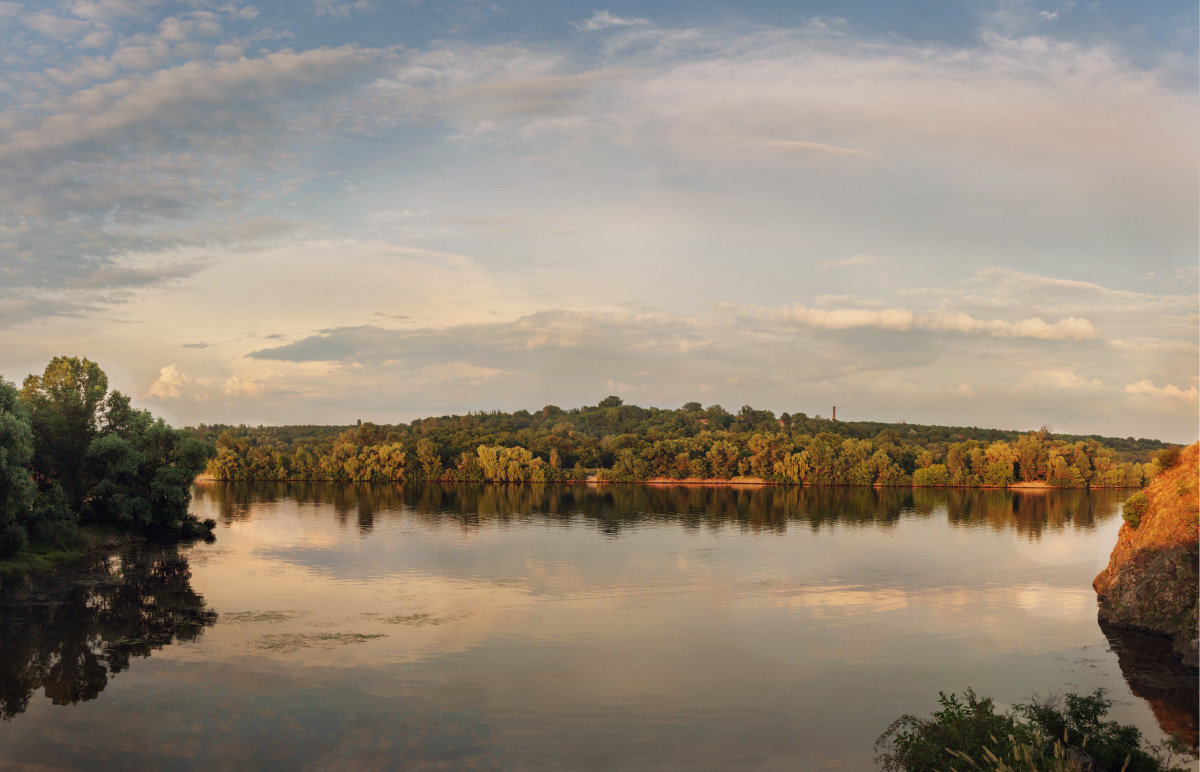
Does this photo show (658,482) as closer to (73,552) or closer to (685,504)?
(685,504)

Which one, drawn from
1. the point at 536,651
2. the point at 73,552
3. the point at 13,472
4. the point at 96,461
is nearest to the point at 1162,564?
the point at 536,651

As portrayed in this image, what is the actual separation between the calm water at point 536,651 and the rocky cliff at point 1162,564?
2220 millimetres

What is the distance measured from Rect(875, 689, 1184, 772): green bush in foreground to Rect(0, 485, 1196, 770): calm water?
2.89m

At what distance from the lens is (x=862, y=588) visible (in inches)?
2435

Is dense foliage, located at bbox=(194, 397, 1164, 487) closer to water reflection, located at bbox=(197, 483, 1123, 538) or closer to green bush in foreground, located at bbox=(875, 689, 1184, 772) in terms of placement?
water reflection, located at bbox=(197, 483, 1123, 538)

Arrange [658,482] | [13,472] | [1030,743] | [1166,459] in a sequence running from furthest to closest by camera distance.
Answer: [658,482] < [13,472] < [1166,459] < [1030,743]

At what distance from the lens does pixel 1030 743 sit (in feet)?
80.7

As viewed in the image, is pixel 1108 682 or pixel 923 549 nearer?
pixel 1108 682

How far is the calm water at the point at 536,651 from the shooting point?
30109 mm

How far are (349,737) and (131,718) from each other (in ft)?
28.8

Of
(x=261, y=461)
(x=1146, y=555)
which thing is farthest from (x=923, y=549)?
(x=261, y=461)

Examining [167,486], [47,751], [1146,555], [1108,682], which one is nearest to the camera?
[47,751]

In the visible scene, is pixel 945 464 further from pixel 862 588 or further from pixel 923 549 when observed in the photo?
pixel 862 588

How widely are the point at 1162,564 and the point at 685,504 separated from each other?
90.8m
